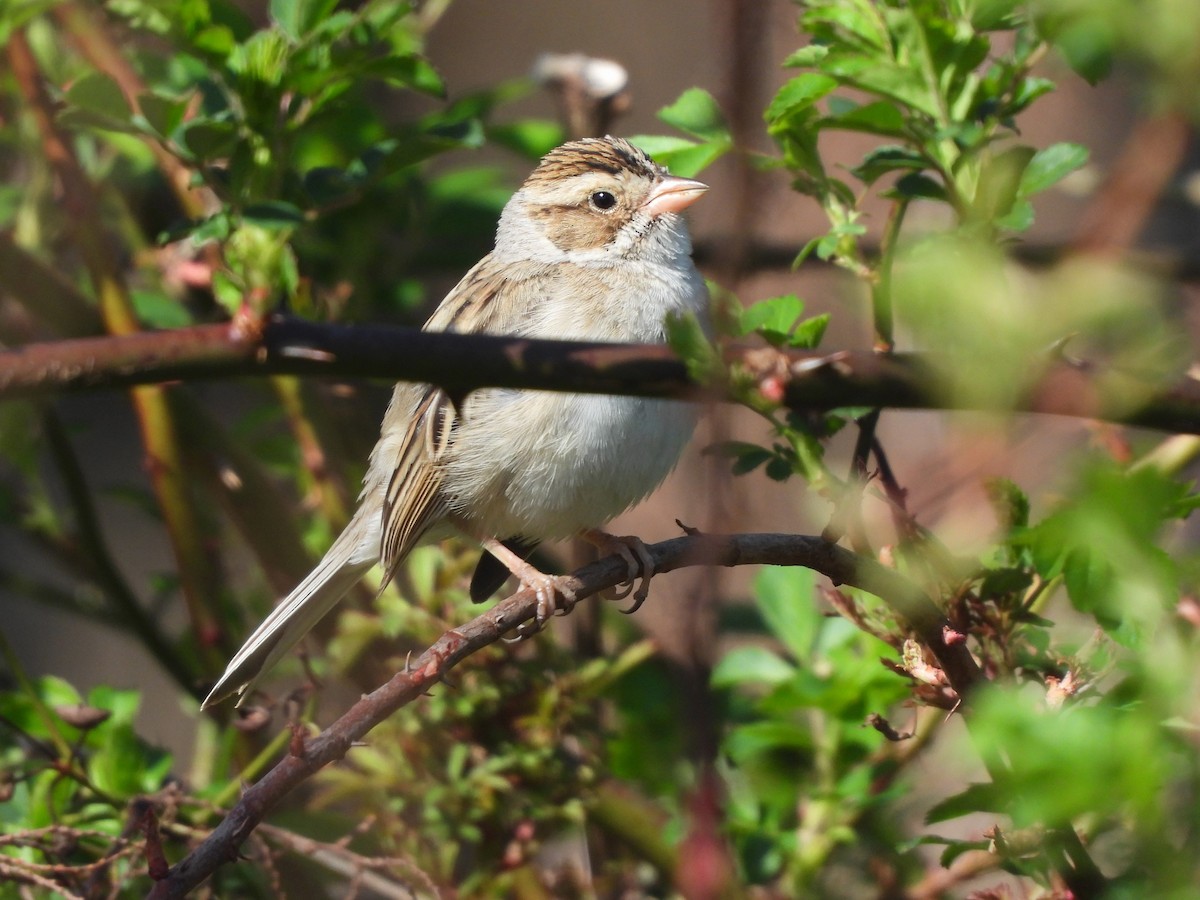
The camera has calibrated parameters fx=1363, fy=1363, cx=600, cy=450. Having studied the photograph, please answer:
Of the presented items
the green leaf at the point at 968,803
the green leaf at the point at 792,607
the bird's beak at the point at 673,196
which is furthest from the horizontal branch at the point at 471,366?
the bird's beak at the point at 673,196

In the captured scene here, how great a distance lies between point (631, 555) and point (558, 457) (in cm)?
24

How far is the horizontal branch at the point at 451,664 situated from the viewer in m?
1.47

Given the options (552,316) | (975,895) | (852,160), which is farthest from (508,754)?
(852,160)

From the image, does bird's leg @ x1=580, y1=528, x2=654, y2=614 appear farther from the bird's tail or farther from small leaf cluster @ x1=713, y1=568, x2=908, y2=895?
the bird's tail

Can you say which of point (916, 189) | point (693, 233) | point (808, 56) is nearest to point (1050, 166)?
point (916, 189)

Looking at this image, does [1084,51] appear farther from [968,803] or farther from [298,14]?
[298,14]

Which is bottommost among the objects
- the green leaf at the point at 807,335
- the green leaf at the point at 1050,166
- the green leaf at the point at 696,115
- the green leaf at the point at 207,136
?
the green leaf at the point at 807,335

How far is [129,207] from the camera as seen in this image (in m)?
3.42

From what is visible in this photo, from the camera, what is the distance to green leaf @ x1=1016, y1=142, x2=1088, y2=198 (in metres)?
1.83

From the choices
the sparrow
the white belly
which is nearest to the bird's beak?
the sparrow

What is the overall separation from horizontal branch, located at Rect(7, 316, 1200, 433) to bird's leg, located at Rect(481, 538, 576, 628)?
3.26 feet

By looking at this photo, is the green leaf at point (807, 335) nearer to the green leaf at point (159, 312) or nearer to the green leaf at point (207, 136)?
the green leaf at point (207, 136)

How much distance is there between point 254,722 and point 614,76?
186cm

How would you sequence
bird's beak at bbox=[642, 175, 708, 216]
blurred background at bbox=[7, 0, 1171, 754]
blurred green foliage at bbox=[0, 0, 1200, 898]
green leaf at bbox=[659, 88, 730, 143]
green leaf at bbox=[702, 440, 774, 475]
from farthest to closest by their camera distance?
blurred background at bbox=[7, 0, 1171, 754]
bird's beak at bbox=[642, 175, 708, 216]
green leaf at bbox=[659, 88, 730, 143]
green leaf at bbox=[702, 440, 774, 475]
blurred green foliage at bbox=[0, 0, 1200, 898]
